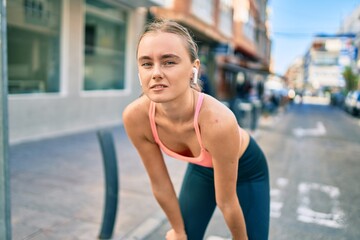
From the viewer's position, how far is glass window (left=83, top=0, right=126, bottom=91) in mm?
10273

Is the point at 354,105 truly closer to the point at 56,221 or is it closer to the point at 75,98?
the point at 75,98

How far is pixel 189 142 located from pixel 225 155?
229 millimetres

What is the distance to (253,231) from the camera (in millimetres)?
1949

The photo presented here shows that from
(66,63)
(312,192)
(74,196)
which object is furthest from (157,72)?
(66,63)

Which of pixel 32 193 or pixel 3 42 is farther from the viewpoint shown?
pixel 32 193

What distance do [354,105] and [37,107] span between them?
19.9 metres

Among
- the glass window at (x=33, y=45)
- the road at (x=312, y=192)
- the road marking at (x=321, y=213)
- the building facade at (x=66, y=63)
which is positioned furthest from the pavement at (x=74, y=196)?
the glass window at (x=33, y=45)

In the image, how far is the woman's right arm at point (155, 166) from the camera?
177 centimetres

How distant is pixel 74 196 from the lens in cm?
448

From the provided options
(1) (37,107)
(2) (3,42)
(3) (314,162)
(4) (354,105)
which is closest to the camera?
(2) (3,42)

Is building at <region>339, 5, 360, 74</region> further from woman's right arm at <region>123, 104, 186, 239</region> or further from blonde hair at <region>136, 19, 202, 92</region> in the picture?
blonde hair at <region>136, 19, 202, 92</region>

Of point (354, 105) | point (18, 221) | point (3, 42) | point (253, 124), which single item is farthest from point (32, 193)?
point (354, 105)

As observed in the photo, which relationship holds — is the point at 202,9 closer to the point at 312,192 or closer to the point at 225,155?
the point at 312,192

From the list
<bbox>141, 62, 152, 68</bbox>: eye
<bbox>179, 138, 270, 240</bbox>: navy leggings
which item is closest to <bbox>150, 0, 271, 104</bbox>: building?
<bbox>179, 138, 270, 240</bbox>: navy leggings
